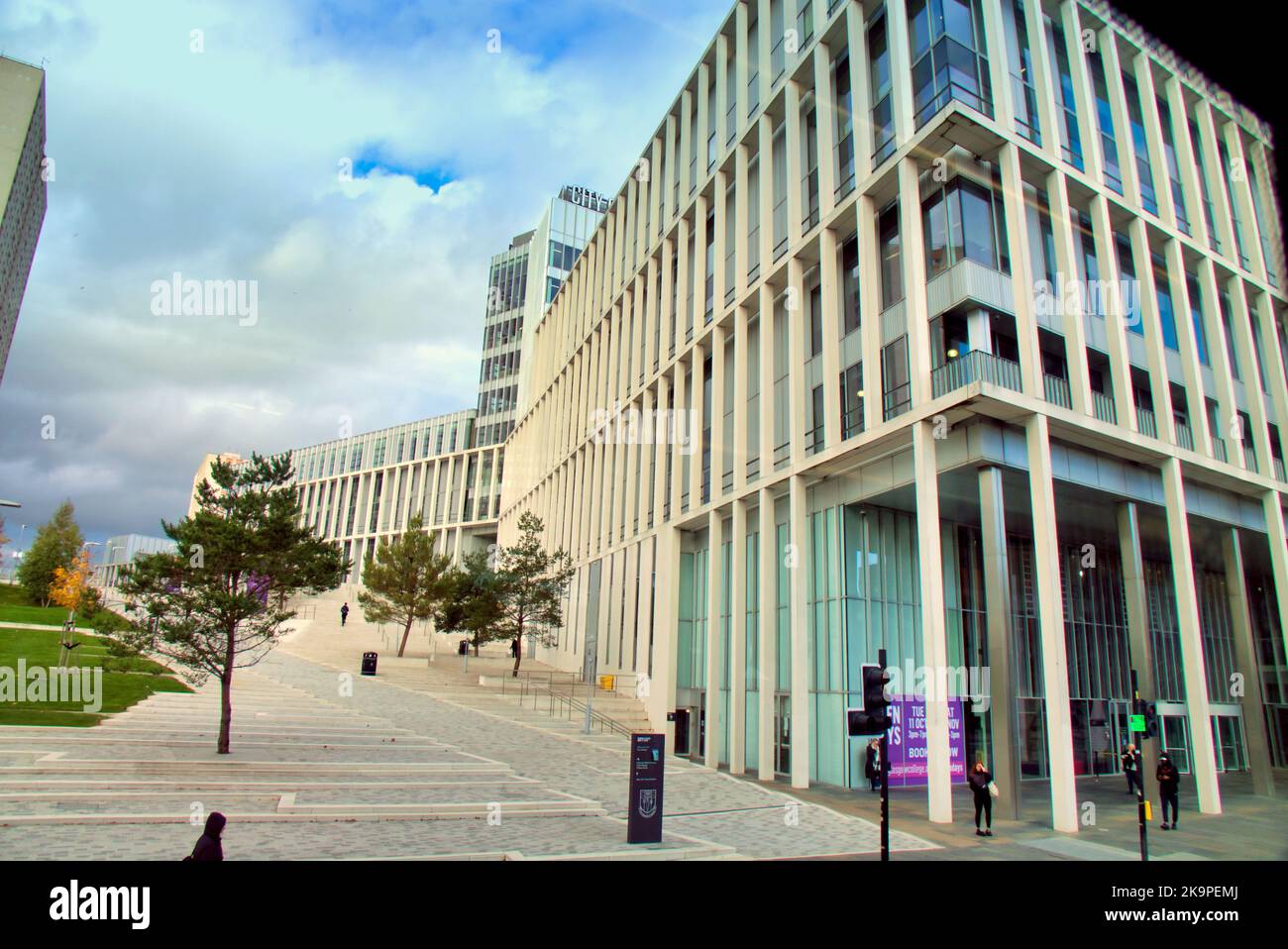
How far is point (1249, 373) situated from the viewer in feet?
78.9

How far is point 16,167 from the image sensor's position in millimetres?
74500

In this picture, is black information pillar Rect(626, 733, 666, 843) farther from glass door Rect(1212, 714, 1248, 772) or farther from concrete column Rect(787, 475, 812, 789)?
glass door Rect(1212, 714, 1248, 772)

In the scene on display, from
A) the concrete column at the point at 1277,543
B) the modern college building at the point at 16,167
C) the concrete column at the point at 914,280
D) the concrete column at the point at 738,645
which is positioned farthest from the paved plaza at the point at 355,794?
the modern college building at the point at 16,167

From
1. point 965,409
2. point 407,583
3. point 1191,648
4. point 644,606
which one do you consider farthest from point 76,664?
point 1191,648

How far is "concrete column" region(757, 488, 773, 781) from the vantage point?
73.8 feet

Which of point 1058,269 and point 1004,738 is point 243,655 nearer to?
point 1004,738

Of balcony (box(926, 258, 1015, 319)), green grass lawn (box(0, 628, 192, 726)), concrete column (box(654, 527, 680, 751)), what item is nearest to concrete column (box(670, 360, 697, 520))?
concrete column (box(654, 527, 680, 751))

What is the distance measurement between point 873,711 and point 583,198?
225 ft

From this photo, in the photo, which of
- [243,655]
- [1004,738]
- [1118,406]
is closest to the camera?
[1004,738]

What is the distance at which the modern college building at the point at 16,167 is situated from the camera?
73688 mm

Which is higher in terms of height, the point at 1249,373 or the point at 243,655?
the point at 1249,373
